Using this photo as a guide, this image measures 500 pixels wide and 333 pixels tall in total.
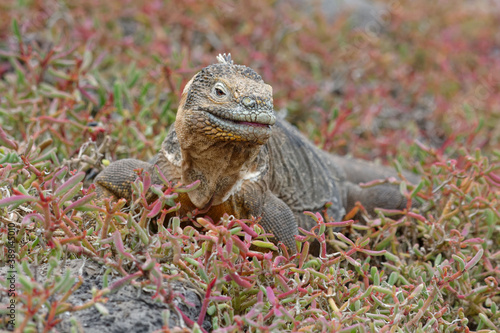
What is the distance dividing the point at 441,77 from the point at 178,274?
241 inches

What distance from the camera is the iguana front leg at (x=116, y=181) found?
346cm

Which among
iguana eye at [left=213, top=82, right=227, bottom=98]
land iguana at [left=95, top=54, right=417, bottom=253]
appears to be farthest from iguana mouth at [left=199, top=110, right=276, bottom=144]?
iguana eye at [left=213, top=82, right=227, bottom=98]

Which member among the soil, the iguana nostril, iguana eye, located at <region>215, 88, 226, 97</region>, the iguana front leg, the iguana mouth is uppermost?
iguana eye, located at <region>215, 88, 226, 97</region>

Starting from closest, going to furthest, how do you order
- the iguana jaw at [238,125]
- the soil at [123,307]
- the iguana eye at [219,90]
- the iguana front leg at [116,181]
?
the soil at [123,307] < the iguana jaw at [238,125] < the iguana eye at [219,90] < the iguana front leg at [116,181]

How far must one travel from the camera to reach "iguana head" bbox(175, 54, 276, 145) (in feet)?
9.62

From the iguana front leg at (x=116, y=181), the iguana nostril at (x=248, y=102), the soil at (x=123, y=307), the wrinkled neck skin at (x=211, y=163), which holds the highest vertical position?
the iguana nostril at (x=248, y=102)

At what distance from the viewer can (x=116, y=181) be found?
11.4 feet

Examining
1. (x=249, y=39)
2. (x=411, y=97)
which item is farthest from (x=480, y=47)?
(x=249, y=39)

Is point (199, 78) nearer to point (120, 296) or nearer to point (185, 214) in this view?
point (185, 214)

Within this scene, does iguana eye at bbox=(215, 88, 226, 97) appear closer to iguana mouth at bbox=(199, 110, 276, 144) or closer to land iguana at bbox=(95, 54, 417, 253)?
land iguana at bbox=(95, 54, 417, 253)

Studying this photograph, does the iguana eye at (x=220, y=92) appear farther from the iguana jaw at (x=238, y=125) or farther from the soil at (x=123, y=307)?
the soil at (x=123, y=307)

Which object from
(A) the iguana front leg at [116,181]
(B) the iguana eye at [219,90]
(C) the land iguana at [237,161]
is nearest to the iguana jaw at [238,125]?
(C) the land iguana at [237,161]

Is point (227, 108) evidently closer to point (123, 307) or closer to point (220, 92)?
point (220, 92)

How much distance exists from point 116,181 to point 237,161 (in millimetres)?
803
